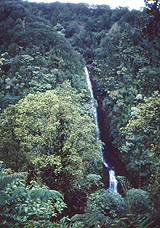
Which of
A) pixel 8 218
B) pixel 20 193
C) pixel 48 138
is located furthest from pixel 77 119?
pixel 8 218

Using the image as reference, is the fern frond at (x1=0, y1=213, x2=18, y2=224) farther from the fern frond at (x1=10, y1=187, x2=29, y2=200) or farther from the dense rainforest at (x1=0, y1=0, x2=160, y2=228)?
the fern frond at (x1=10, y1=187, x2=29, y2=200)

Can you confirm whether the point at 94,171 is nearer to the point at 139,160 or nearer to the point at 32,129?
the point at 139,160

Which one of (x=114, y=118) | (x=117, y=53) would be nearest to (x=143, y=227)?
(x=114, y=118)

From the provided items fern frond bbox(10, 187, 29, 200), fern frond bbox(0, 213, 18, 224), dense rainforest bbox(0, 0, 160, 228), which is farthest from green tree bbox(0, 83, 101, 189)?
fern frond bbox(0, 213, 18, 224)

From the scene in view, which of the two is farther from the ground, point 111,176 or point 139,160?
point 139,160

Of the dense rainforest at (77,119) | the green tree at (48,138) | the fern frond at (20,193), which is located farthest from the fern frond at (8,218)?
the green tree at (48,138)

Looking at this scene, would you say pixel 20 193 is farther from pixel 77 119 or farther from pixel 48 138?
pixel 77 119

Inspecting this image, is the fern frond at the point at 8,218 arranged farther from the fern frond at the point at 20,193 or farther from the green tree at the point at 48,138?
the green tree at the point at 48,138

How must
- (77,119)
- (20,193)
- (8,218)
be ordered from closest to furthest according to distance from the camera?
(8,218) → (20,193) → (77,119)

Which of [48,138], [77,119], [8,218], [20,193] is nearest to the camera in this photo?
[8,218]
